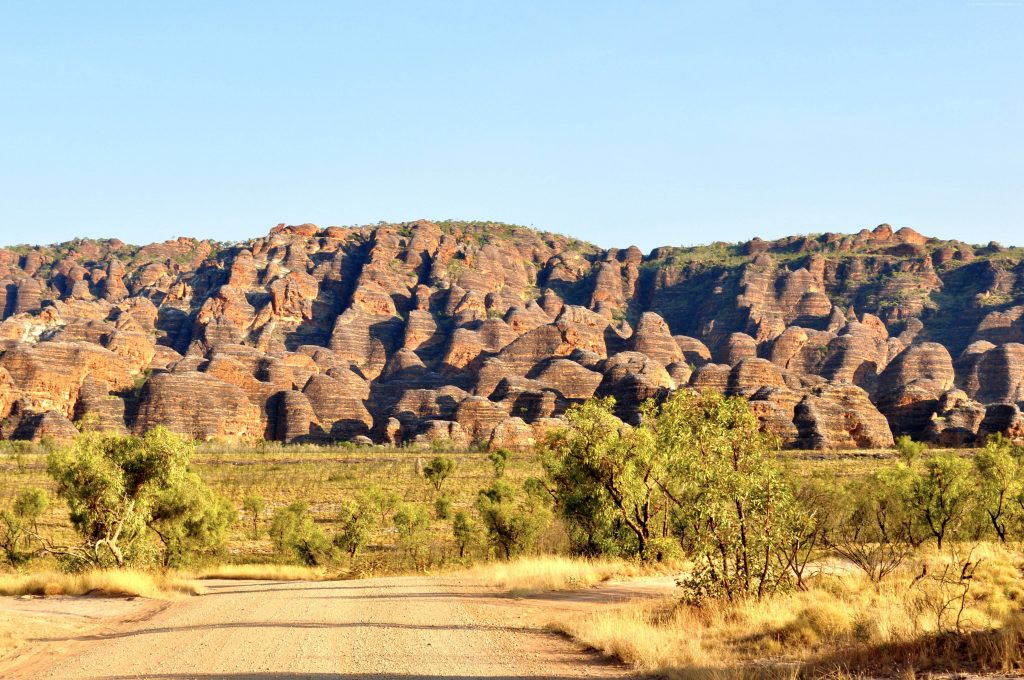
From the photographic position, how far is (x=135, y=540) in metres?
27.3

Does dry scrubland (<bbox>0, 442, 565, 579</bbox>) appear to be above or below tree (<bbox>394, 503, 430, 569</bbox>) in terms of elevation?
below

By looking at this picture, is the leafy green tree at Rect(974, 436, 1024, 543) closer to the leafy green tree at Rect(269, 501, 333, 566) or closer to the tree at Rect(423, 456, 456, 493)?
the leafy green tree at Rect(269, 501, 333, 566)

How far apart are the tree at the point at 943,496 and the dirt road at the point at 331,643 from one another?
21.7 m

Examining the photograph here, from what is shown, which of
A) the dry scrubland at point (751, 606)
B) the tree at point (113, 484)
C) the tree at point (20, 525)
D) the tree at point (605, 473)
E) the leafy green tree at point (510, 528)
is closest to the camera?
the dry scrubland at point (751, 606)

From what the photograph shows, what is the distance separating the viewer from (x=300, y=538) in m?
40.3

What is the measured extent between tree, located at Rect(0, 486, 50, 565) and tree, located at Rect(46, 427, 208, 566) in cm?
Result: 171

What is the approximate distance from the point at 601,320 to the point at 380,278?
55.5m

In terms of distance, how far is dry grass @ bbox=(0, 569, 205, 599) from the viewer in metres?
22.3

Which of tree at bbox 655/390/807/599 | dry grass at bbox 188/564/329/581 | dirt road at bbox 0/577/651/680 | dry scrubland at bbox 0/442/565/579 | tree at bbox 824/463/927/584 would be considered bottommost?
dry scrubland at bbox 0/442/565/579

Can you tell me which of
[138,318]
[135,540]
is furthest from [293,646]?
[138,318]

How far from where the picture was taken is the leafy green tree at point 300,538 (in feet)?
131

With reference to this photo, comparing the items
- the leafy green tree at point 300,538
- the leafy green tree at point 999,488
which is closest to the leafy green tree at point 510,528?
the leafy green tree at point 300,538

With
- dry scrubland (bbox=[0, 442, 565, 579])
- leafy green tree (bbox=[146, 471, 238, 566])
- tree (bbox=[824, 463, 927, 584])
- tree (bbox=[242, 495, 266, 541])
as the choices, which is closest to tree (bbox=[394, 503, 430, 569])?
dry scrubland (bbox=[0, 442, 565, 579])

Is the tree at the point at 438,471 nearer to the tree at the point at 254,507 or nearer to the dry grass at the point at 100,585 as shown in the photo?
the tree at the point at 254,507
